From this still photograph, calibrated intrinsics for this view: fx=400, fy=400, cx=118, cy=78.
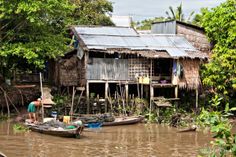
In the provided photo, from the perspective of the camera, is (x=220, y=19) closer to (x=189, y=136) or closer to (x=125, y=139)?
(x=189, y=136)

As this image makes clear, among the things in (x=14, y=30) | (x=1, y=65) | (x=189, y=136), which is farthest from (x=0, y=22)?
(x=189, y=136)

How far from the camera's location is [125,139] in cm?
1606

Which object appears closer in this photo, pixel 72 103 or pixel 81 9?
pixel 72 103

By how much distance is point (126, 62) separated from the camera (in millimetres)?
21172

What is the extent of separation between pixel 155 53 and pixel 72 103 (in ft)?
17.0

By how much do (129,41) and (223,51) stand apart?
5.01 meters

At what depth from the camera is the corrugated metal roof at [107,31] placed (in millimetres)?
21630

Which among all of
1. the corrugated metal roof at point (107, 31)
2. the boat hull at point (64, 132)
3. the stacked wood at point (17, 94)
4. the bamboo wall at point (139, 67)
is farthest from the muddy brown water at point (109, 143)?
the corrugated metal roof at point (107, 31)

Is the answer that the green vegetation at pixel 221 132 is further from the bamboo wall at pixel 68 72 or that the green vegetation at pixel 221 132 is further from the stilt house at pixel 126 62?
the bamboo wall at pixel 68 72

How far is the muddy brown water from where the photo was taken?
42.7 feet

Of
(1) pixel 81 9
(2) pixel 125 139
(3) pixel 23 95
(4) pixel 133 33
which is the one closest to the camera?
(2) pixel 125 139

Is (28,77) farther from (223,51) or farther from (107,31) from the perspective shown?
(223,51)

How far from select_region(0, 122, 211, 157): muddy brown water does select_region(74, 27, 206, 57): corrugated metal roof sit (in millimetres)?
4548

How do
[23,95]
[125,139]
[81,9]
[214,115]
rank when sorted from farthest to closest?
[81,9]
[23,95]
[125,139]
[214,115]
